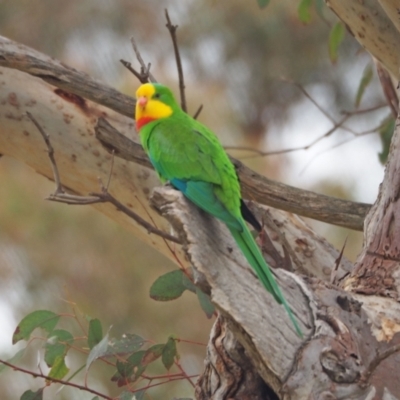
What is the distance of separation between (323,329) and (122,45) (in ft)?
14.1

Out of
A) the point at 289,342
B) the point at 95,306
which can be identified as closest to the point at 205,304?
the point at 289,342

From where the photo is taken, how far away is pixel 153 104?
1.81m

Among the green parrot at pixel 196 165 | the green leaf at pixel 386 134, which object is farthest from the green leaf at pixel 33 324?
the green leaf at pixel 386 134

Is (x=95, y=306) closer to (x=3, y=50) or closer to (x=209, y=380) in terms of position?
(x=3, y=50)

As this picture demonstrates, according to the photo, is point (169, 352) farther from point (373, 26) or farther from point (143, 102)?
point (373, 26)

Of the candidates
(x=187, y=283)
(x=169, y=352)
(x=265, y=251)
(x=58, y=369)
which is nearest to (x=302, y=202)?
(x=265, y=251)

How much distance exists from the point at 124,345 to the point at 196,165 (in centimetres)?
47

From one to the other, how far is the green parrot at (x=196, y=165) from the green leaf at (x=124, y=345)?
0.38 metres

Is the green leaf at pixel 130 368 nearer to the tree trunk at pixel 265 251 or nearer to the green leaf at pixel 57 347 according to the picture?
the green leaf at pixel 57 347

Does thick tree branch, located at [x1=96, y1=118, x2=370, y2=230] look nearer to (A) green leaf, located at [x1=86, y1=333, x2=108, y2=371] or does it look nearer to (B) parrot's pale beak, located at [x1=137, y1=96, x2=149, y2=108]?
(B) parrot's pale beak, located at [x1=137, y1=96, x2=149, y2=108]

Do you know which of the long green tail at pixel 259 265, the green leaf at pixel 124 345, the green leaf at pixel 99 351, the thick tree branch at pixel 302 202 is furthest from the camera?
the thick tree branch at pixel 302 202

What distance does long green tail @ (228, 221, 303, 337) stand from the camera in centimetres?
121

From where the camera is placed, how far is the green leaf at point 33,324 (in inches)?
68.6

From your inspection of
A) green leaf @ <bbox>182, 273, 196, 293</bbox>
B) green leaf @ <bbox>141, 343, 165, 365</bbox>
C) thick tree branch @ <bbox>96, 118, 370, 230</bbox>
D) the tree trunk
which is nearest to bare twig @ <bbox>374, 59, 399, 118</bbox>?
the tree trunk
